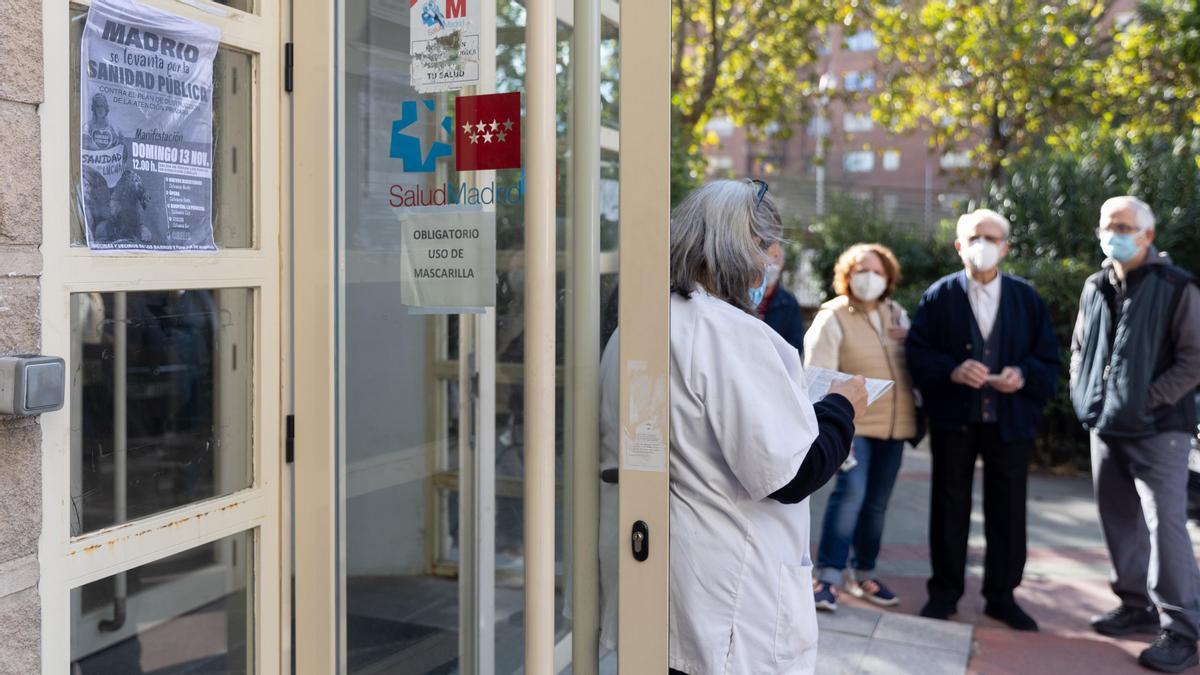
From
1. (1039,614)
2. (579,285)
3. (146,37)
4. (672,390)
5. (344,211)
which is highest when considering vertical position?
(146,37)

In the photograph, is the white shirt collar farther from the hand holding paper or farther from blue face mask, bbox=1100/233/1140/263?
the hand holding paper

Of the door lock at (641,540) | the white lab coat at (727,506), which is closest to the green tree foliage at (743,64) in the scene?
the white lab coat at (727,506)

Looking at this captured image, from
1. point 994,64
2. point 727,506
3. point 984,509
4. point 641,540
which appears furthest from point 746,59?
point 641,540

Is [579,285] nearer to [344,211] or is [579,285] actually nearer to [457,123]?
[457,123]

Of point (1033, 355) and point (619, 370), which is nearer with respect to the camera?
point (619, 370)

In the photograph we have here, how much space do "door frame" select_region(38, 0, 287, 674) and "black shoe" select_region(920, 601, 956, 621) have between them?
361cm

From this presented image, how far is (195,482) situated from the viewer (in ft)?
8.76

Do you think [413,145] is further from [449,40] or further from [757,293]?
[757,293]

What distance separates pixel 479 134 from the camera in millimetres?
2428

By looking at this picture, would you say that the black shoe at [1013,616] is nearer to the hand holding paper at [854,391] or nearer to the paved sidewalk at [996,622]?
the paved sidewalk at [996,622]

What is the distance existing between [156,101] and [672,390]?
1369 millimetres

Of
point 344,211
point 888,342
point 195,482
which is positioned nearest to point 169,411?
point 195,482

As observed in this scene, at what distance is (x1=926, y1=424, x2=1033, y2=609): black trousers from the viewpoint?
16.7 ft

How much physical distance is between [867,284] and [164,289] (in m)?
3.78
